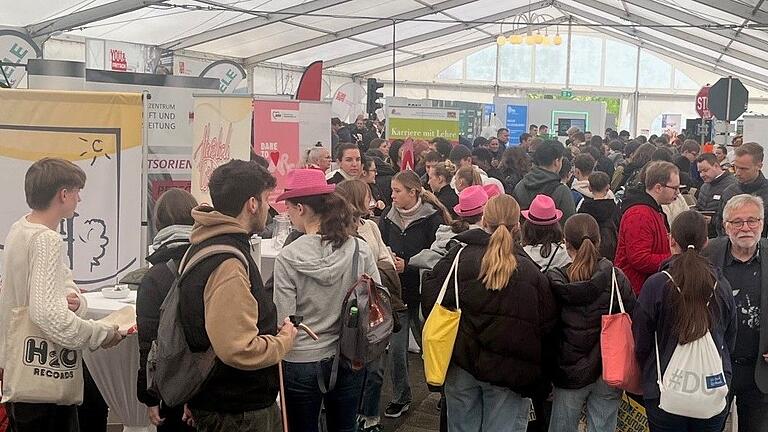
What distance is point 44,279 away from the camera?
2.78 metres

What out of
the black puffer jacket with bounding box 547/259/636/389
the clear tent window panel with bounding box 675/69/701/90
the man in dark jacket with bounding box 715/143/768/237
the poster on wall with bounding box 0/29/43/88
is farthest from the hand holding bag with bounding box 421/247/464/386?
the clear tent window panel with bounding box 675/69/701/90

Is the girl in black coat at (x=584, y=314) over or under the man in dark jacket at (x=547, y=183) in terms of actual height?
under

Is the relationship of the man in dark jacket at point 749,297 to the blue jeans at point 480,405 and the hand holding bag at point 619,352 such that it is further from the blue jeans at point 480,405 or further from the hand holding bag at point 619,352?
the blue jeans at point 480,405

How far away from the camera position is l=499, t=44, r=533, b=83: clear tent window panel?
2722cm

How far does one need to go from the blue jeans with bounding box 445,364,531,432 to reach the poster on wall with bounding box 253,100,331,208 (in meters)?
3.51

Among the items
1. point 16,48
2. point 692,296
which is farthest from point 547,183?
point 16,48

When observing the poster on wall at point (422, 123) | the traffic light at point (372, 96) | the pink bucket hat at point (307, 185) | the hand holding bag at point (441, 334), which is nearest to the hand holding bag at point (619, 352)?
the hand holding bag at point (441, 334)

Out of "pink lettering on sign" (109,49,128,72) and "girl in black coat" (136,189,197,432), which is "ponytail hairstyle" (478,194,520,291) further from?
"pink lettering on sign" (109,49,128,72)

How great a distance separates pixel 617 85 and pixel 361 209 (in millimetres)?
25023

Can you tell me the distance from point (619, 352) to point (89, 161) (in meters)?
2.55

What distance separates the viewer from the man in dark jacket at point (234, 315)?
2.30 metres

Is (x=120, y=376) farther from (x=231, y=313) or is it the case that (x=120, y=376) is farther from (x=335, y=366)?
(x=231, y=313)

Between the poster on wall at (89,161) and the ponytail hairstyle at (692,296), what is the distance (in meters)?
2.47

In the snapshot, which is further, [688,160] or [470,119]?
[470,119]
